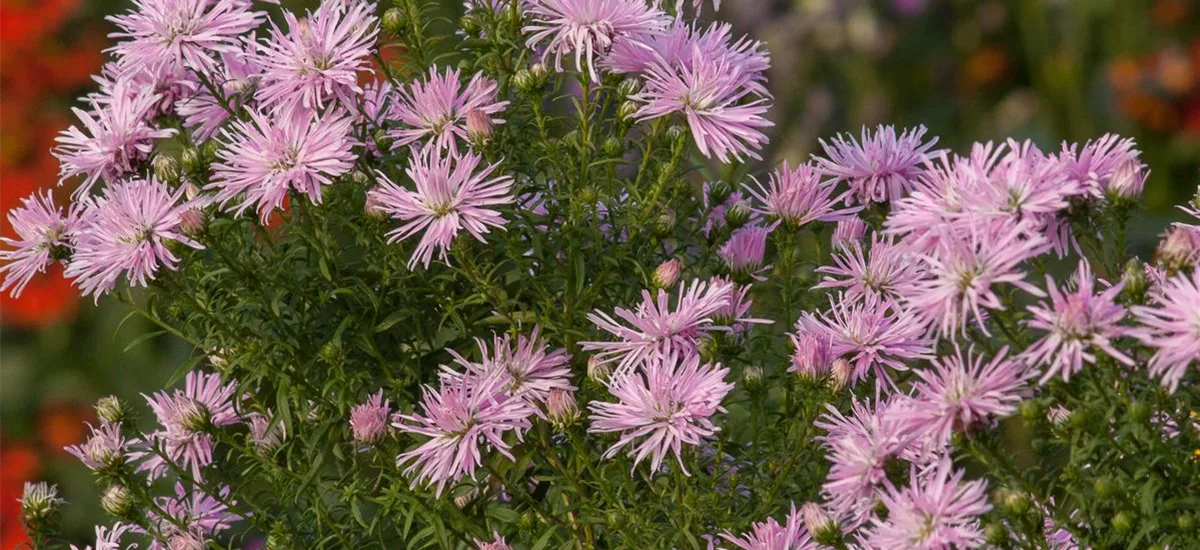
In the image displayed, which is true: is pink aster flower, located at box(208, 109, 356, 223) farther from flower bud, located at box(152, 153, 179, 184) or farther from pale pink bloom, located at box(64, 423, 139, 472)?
pale pink bloom, located at box(64, 423, 139, 472)

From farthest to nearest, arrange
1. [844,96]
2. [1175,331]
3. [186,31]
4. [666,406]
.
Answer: [844,96] < [186,31] < [666,406] < [1175,331]

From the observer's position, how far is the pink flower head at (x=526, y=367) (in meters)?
1.02

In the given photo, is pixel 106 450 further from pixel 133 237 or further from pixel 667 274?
pixel 667 274

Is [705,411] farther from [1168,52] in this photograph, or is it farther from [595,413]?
[1168,52]

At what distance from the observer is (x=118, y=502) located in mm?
1124

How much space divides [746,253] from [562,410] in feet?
0.63

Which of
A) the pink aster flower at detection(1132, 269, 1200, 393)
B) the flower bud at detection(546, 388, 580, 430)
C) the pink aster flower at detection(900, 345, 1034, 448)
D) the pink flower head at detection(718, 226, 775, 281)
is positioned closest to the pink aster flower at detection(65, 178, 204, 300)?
the flower bud at detection(546, 388, 580, 430)

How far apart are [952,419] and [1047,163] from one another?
153 mm

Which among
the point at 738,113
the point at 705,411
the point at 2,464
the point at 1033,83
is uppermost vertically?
the point at 1033,83

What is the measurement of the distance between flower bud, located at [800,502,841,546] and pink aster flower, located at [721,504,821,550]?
50 mm

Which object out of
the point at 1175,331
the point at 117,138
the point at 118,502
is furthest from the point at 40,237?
the point at 1175,331

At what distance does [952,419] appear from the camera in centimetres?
86

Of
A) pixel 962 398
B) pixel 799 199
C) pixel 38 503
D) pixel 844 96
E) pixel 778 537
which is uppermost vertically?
pixel 844 96

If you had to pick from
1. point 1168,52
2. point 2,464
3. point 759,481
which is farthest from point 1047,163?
point 1168,52
